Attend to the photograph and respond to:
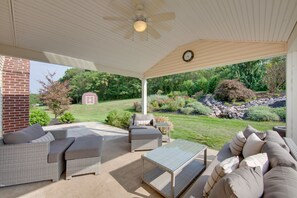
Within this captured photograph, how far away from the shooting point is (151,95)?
8.05 meters

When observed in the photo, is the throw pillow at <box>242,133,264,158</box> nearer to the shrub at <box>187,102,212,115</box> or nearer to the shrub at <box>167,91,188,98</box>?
the shrub at <box>187,102,212,115</box>

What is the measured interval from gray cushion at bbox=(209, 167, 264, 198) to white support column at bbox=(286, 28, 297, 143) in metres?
2.18

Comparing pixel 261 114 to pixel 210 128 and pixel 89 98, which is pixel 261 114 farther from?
pixel 89 98

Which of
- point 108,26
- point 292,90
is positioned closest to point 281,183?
point 292,90

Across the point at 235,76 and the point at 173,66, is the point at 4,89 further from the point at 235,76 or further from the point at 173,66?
the point at 235,76

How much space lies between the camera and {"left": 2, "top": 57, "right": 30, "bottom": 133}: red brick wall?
365 cm

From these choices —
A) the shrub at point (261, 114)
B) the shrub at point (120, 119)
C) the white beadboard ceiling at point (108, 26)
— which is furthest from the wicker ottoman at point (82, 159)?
the shrub at point (261, 114)

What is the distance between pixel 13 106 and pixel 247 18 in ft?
18.8

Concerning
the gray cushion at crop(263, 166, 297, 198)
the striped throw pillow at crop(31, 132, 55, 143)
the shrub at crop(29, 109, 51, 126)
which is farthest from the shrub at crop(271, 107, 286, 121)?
the shrub at crop(29, 109, 51, 126)

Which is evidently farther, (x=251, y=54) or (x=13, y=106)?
(x=13, y=106)

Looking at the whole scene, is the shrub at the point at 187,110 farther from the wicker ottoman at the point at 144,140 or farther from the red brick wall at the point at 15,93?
the red brick wall at the point at 15,93

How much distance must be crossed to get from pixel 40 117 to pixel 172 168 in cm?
706

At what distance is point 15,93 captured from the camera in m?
3.79

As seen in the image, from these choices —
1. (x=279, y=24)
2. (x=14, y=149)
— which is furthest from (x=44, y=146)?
(x=279, y=24)
